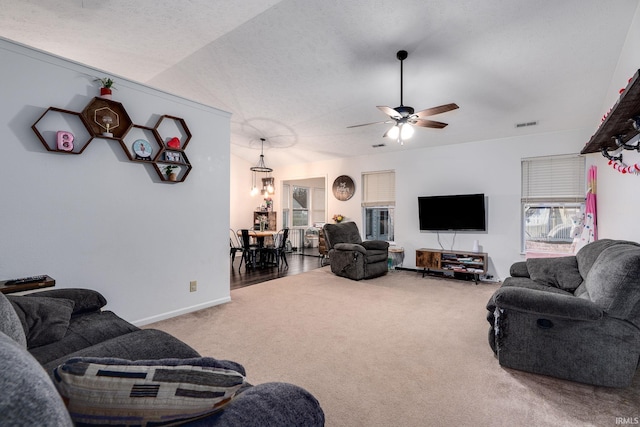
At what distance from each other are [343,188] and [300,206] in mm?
3033

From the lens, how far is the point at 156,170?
336 centimetres

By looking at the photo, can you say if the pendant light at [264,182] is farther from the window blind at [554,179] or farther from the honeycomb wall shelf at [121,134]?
the window blind at [554,179]

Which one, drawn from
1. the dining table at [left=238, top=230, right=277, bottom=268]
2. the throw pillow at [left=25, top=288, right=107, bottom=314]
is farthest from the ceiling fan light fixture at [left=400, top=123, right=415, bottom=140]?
the dining table at [left=238, top=230, right=277, bottom=268]

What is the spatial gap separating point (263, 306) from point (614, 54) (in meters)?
4.93

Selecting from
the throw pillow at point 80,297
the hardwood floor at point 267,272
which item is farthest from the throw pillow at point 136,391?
the hardwood floor at point 267,272

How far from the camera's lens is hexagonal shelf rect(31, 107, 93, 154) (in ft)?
8.63

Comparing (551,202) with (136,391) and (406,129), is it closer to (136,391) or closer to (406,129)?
(406,129)

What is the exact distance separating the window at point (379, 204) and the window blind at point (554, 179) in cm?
246

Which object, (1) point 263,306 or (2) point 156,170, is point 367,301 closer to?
(1) point 263,306

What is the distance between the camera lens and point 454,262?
17.8 feet

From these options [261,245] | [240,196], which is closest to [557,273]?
[261,245]

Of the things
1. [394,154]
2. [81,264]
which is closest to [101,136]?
[81,264]

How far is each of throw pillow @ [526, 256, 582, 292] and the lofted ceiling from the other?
227cm

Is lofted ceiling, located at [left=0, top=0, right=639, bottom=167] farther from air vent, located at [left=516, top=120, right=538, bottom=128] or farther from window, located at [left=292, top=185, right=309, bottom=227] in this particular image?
window, located at [left=292, top=185, right=309, bottom=227]
